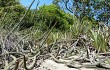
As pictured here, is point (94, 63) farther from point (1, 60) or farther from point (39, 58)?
point (1, 60)

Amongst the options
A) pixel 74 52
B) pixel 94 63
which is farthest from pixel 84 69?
pixel 74 52

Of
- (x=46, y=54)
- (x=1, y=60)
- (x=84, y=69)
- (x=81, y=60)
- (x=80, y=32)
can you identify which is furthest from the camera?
(x=80, y=32)

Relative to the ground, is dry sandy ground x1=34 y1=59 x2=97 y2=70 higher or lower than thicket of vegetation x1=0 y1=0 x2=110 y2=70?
lower

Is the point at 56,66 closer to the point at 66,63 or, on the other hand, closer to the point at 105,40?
the point at 66,63

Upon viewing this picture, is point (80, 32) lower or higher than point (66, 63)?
higher

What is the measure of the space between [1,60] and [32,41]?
40.3 inches

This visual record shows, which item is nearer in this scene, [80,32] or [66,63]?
[66,63]

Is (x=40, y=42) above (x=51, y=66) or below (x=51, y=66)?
above

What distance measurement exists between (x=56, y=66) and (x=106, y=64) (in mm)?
378

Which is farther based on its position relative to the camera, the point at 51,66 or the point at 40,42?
the point at 40,42

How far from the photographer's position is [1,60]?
209 cm

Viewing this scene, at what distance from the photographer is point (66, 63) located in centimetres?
237

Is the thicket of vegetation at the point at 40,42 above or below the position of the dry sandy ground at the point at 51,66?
above

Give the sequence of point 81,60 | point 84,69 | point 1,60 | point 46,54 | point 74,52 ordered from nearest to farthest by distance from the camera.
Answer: point 1,60 → point 84,69 → point 81,60 → point 46,54 → point 74,52
